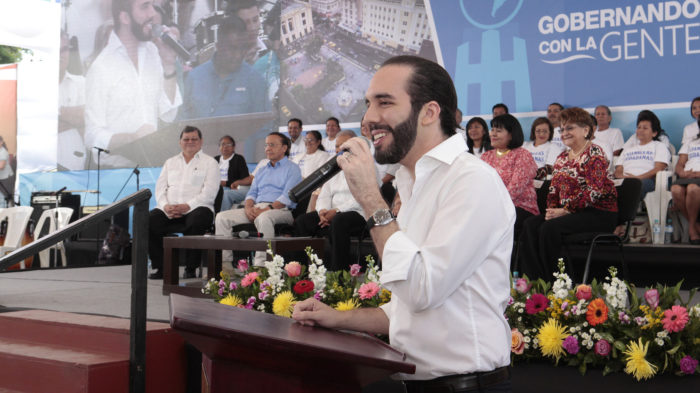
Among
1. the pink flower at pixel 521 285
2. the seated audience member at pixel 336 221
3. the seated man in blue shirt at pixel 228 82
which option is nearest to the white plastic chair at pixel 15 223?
the seated audience member at pixel 336 221

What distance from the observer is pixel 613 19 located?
6.95 meters

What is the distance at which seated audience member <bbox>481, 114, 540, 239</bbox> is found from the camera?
4.52 metres

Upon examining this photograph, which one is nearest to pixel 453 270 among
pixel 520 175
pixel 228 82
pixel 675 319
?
pixel 675 319

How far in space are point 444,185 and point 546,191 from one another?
4.01 meters

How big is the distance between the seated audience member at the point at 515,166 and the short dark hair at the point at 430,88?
3.28 meters

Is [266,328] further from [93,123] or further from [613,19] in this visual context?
[93,123]

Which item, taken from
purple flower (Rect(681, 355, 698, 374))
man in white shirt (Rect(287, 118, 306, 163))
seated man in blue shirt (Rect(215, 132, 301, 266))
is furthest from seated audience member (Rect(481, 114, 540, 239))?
man in white shirt (Rect(287, 118, 306, 163))

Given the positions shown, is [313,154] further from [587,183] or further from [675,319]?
[675,319]

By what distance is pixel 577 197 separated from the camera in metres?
3.96

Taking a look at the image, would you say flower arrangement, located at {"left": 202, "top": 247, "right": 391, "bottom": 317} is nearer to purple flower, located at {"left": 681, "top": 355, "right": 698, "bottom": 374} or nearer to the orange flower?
the orange flower

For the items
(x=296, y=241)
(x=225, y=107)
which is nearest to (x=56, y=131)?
(x=225, y=107)

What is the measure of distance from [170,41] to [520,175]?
26.0 feet

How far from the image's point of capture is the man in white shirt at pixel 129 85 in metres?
10.9

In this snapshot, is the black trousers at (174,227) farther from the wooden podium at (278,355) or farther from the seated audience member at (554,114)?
the wooden podium at (278,355)
